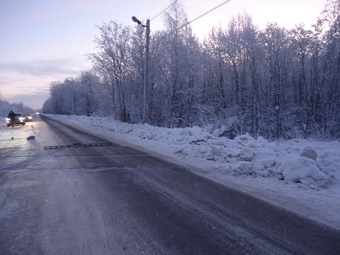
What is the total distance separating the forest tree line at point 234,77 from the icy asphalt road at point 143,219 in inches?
558

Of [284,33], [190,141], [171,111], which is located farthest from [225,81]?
[190,141]

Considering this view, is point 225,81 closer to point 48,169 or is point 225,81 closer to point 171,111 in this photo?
point 171,111

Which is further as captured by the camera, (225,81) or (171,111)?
(225,81)

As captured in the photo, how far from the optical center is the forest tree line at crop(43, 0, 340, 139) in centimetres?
2100

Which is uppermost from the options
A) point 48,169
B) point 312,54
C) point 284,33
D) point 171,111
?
point 284,33

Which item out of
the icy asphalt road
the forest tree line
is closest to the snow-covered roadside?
the icy asphalt road

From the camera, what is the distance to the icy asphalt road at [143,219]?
334cm

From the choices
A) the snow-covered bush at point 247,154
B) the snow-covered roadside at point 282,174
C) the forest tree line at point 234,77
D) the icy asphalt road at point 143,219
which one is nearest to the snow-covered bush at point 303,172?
the snow-covered roadside at point 282,174

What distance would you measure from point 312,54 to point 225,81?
31.0ft

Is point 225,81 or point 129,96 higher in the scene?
point 225,81

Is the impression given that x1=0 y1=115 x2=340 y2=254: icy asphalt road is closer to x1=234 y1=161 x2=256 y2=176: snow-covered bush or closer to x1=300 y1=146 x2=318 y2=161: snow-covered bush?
x1=234 y1=161 x2=256 y2=176: snow-covered bush

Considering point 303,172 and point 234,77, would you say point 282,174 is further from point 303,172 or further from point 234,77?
point 234,77

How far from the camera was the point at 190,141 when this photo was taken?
38.9 feet

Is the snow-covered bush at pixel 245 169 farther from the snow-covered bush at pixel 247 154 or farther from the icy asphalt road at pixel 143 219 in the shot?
the icy asphalt road at pixel 143 219
